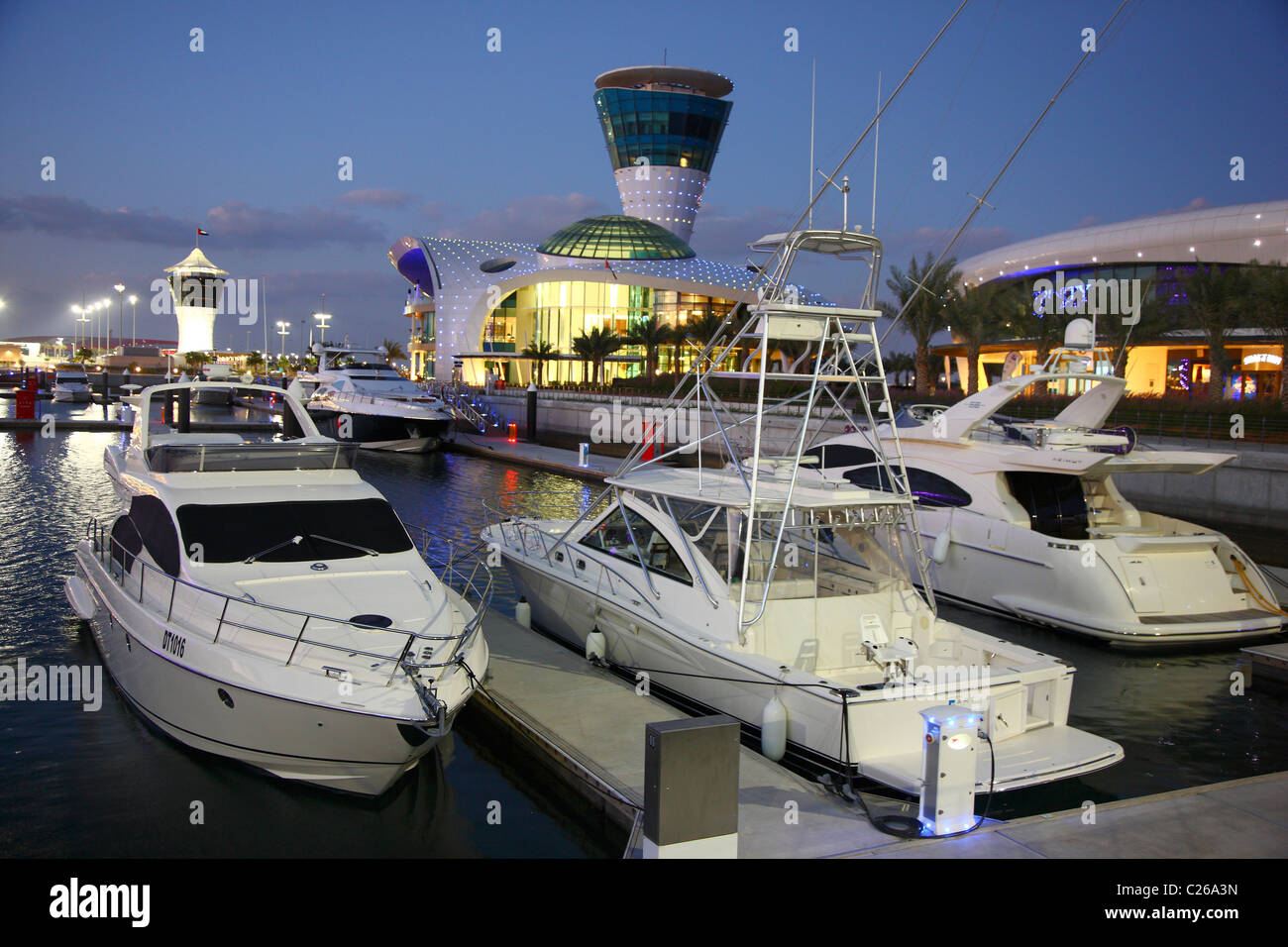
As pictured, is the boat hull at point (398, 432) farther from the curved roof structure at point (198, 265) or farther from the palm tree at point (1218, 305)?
the curved roof structure at point (198, 265)

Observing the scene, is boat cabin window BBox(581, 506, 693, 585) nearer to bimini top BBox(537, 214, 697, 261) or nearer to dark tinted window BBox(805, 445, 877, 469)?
dark tinted window BBox(805, 445, 877, 469)

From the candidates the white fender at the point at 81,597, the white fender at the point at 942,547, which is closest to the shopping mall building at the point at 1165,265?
the white fender at the point at 942,547

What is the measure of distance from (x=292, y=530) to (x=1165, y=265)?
68.6 metres

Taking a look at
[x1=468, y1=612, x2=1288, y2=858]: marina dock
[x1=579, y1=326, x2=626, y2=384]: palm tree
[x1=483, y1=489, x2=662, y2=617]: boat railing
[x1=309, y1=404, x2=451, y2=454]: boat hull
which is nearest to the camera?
[x1=468, y1=612, x2=1288, y2=858]: marina dock

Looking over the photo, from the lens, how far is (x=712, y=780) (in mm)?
Answer: 5762

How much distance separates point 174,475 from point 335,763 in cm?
419

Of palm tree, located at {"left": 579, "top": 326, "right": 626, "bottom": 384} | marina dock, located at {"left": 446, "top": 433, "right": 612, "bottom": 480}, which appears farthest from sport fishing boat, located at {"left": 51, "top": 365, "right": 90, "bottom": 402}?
palm tree, located at {"left": 579, "top": 326, "right": 626, "bottom": 384}

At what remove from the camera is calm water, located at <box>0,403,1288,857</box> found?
7.54 meters

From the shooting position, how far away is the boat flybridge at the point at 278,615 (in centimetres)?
754

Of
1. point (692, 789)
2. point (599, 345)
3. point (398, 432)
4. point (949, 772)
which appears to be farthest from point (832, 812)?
point (599, 345)

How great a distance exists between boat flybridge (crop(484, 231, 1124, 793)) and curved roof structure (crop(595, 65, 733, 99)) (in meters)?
106
